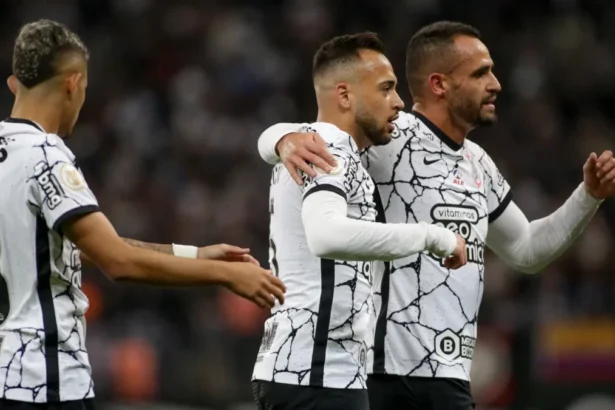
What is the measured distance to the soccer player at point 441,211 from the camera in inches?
224

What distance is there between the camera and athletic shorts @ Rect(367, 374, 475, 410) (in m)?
5.67

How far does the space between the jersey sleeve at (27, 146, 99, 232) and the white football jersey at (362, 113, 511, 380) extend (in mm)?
1712

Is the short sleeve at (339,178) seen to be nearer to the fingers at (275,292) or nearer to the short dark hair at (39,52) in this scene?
the fingers at (275,292)

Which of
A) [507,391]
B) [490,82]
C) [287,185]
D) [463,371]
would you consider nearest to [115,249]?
[287,185]

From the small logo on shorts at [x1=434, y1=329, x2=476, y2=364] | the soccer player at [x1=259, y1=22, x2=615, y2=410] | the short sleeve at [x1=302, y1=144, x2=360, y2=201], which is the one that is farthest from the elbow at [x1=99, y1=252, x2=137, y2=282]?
the small logo on shorts at [x1=434, y1=329, x2=476, y2=364]

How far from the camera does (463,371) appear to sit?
19.0 feet

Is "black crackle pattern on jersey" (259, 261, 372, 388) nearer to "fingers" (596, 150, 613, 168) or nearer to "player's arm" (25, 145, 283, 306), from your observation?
"player's arm" (25, 145, 283, 306)

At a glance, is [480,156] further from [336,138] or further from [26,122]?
[26,122]

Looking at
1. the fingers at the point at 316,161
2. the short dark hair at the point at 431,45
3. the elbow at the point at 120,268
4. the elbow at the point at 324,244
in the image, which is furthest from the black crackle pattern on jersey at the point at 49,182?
the short dark hair at the point at 431,45

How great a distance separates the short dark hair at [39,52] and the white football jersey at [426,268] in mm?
1675

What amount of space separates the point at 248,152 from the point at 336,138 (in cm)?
1037

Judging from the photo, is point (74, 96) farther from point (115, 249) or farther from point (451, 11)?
point (451, 11)

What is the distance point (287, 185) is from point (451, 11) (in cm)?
1267

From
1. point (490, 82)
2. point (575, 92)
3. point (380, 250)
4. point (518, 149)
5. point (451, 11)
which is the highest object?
point (451, 11)
